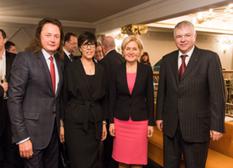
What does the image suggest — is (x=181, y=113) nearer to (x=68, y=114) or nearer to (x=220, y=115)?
(x=220, y=115)

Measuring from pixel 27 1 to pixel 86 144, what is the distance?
13.8ft

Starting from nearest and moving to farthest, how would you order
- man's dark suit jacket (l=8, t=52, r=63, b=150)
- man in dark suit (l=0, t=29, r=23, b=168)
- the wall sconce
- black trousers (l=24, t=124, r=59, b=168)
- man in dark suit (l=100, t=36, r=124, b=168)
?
→ 1. man's dark suit jacket (l=8, t=52, r=63, b=150)
2. black trousers (l=24, t=124, r=59, b=168)
3. man in dark suit (l=0, t=29, r=23, b=168)
4. man in dark suit (l=100, t=36, r=124, b=168)
5. the wall sconce

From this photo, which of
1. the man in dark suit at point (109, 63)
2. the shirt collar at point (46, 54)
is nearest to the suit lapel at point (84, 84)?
the shirt collar at point (46, 54)

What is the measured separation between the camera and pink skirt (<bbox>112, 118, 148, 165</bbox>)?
2387 mm

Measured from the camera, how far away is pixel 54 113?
6.31ft

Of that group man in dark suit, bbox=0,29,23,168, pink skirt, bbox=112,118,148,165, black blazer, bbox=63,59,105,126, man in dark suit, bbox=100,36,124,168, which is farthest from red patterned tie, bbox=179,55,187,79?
man in dark suit, bbox=0,29,23,168

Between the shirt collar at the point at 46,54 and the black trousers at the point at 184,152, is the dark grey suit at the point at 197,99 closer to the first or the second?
the black trousers at the point at 184,152

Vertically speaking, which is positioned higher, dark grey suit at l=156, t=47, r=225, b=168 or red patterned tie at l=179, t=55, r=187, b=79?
red patterned tie at l=179, t=55, r=187, b=79

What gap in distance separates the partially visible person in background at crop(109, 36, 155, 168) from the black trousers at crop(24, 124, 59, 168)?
640 mm

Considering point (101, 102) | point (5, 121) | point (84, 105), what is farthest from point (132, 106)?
point (5, 121)

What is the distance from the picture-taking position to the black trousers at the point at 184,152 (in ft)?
6.63

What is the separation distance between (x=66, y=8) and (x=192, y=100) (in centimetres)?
490

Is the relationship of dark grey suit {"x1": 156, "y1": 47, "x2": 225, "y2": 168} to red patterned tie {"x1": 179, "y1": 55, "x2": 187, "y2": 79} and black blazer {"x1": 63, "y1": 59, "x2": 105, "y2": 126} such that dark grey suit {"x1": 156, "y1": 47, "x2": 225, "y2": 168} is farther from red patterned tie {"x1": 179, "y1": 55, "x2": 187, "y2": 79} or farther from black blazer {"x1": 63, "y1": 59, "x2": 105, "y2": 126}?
black blazer {"x1": 63, "y1": 59, "x2": 105, "y2": 126}

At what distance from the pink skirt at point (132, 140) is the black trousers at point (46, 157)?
667 mm
